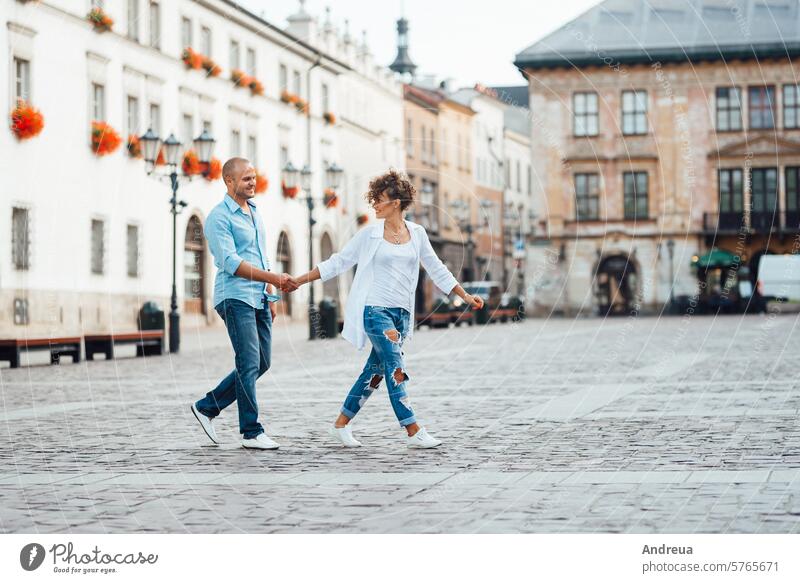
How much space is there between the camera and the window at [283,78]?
46434mm

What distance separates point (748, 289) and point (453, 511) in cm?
5616

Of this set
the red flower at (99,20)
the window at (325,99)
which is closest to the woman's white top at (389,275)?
the red flower at (99,20)

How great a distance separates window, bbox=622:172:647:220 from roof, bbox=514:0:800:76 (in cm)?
456

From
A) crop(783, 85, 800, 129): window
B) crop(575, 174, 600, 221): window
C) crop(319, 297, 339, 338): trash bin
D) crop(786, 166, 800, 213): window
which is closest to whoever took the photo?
crop(319, 297, 339, 338): trash bin

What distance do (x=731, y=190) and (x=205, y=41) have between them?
26010mm

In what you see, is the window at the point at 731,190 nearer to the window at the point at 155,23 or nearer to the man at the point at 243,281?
the window at the point at 155,23

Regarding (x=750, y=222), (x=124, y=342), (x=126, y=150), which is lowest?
(x=124, y=342)

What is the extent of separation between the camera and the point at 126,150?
35844mm

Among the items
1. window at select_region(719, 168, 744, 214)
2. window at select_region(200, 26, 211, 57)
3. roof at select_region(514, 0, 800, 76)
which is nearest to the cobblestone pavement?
window at select_region(200, 26, 211, 57)

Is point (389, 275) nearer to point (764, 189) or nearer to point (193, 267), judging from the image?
point (193, 267)

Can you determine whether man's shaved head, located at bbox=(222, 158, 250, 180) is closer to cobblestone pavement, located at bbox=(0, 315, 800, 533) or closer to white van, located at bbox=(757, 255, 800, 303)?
cobblestone pavement, located at bbox=(0, 315, 800, 533)

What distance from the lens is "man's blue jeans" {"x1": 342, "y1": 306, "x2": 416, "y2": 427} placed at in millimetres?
9312

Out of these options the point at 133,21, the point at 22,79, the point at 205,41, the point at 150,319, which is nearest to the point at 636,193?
the point at 205,41
